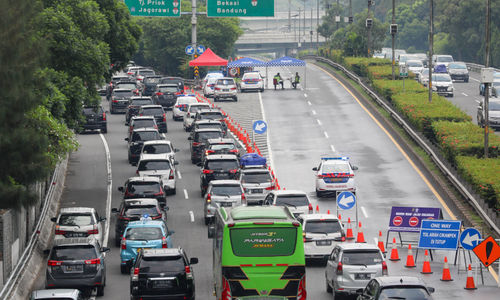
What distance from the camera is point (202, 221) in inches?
1515

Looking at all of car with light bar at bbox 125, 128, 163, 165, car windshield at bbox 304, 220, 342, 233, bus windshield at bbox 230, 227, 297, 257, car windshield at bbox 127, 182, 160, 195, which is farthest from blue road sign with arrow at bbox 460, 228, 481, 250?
car with light bar at bbox 125, 128, 163, 165

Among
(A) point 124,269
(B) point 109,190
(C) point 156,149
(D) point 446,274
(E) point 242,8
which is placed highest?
(E) point 242,8

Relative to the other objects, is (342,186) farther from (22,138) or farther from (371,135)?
(22,138)

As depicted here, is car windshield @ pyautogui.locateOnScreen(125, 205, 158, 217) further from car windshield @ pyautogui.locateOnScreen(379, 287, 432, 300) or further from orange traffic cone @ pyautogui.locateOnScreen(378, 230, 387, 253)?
car windshield @ pyautogui.locateOnScreen(379, 287, 432, 300)

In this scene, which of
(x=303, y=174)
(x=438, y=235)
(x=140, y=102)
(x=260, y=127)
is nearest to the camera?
(x=438, y=235)

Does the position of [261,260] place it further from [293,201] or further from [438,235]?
[293,201]

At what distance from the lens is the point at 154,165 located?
42.6 metres

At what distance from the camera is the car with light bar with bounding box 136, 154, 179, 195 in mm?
42375

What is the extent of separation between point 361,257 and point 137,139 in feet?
80.0

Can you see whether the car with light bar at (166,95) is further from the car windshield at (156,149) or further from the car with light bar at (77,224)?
the car with light bar at (77,224)

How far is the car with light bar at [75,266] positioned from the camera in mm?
27203

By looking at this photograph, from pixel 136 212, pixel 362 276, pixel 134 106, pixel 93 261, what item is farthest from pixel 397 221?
pixel 134 106

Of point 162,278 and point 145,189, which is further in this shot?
point 145,189

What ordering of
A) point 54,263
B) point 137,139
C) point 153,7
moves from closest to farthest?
point 54,263
point 137,139
point 153,7
